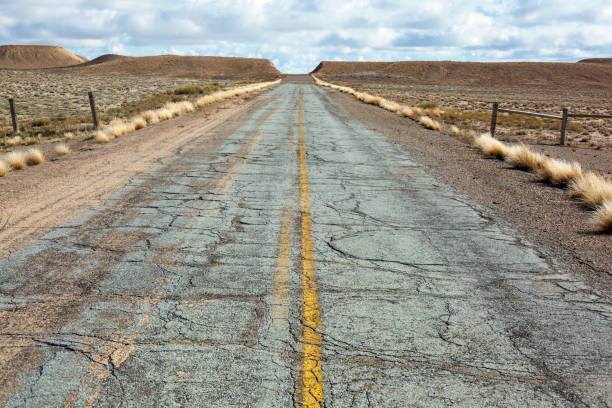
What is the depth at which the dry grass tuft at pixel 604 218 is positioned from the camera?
250 inches

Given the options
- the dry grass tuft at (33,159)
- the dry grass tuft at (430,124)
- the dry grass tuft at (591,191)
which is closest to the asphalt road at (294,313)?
the dry grass tuft at (591,191)

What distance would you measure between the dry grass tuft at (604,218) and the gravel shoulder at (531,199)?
0.45 ft

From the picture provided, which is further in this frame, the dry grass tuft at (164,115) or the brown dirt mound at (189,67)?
the brown dirt mound at (189,67)

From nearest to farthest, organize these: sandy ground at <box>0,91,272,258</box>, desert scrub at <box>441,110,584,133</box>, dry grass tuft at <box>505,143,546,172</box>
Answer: sandy ground at <box>0,91,272,258</box>, dry grass tuft at <box>505,143,546,172</box>, desert scrub at <box>441,110,584,133</box>

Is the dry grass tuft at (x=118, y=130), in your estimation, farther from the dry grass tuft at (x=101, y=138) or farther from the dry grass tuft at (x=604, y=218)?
the dry grass tuft at (x=604, y=218)

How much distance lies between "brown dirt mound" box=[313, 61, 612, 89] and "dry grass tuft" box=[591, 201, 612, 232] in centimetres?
9405

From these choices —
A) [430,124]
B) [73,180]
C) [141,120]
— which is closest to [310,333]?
[73,180]

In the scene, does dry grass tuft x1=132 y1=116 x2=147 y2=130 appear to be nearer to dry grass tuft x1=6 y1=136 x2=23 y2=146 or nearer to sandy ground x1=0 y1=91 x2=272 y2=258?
sandy ground x1=0 y1=91 x2=272 y2=258

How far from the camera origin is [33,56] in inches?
6969

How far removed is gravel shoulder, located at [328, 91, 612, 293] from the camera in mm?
5483

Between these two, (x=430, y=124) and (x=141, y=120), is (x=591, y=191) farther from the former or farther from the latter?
(x=141, y=120)

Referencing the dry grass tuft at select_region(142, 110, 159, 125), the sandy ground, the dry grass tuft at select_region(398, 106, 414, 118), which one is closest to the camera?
the sandy ground

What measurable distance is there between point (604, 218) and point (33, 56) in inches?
8267

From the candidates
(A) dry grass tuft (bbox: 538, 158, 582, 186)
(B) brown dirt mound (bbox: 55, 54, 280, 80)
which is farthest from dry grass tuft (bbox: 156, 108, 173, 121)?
(B) brown dirt mound (bbox: 55, 54, 280, 80)
